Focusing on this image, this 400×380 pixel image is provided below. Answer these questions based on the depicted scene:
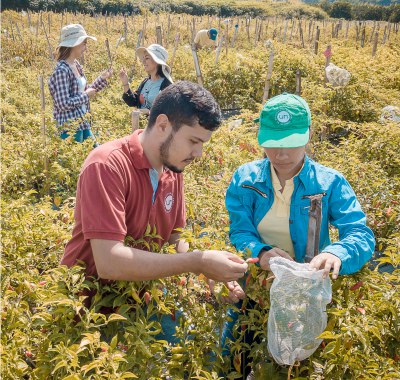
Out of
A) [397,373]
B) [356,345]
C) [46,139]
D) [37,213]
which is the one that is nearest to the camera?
[397,373]

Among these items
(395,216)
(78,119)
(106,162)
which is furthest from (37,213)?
(395,216)

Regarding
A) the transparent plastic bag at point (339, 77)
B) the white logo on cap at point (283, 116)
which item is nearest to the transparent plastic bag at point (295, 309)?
the white logo on cap at point (283, 116)

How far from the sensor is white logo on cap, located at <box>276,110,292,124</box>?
189 cm

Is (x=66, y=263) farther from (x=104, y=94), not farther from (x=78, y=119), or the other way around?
(x=104, y=94)

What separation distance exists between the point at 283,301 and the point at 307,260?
0.26 meters

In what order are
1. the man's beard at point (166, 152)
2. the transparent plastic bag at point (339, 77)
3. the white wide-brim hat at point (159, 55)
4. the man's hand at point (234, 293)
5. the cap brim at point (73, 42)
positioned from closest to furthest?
the man's beard at point (166, 152)
the man's hand at point (234, 293)
the cap brim at point (73, 42)
the white wide-brim hat at point (159, 55)
the transparent plastic bag at point (339, 77)

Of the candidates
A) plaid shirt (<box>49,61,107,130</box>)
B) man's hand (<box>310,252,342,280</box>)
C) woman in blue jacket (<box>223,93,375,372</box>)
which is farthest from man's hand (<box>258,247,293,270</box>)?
plaid shirt (<box>49,61,107,130</box>)

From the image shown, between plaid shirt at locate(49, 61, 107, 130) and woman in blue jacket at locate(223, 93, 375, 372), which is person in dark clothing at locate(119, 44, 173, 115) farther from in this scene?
woman in blue jacket at locate(223, 93, 375, 372)

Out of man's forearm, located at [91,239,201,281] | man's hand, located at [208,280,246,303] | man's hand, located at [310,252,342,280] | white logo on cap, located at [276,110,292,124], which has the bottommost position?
man's hand, located at [208,280,246,303]

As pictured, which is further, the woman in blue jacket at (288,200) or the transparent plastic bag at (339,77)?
the transparent plastic bag at (339,77)

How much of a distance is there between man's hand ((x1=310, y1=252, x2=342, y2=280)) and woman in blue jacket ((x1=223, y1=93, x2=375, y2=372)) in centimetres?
5

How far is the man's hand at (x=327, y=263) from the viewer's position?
63.3 inches

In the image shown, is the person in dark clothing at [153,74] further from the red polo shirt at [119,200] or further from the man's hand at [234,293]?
the man's hand at [234,293]

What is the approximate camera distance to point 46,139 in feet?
15.4
